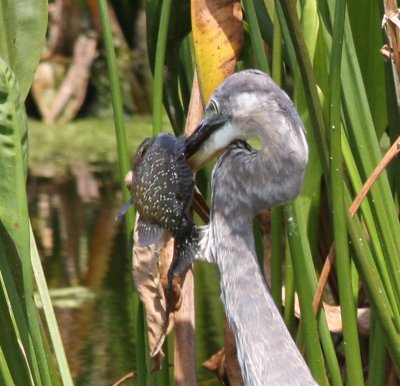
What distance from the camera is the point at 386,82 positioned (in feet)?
5.77

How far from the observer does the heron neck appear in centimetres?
139

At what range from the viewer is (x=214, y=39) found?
1.72 meters

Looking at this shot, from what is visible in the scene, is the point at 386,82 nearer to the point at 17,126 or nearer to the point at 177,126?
the point at 177,126

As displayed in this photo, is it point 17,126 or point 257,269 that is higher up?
point 17,126

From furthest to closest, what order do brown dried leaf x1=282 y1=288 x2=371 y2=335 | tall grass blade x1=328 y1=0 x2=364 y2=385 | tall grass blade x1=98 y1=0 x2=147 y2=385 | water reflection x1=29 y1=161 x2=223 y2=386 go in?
1. water reflection x1=29 y1=161 x2=223 y2=386
2. brown dried leaf x1=282 y1=288 x2=371 y2=335
3. tall grass blade x1=98 y1=0 x2=147 y2=385
4. tall grass blade x1=328 y1=0 x2=364 y2=385

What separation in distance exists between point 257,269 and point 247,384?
15 cm

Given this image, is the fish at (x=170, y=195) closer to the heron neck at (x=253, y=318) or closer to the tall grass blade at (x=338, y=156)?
the heron neck at (x=253, y=318)

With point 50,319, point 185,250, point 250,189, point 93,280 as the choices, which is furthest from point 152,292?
point 93,280

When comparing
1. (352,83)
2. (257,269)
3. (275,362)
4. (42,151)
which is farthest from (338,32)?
(42,151)

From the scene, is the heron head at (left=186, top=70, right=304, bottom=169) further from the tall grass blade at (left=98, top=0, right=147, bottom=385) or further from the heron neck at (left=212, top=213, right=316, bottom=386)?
the tall grass blade at (left=98, top=0, right=147, bottom=385)

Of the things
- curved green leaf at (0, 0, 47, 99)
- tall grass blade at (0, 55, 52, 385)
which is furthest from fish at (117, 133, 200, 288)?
curved green leaf at (0, 0, 47, 99)

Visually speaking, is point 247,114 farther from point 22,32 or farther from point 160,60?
point 22,32

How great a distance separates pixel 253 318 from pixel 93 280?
2.25m

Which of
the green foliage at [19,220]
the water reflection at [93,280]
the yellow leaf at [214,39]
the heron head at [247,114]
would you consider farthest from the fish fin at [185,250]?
the water reflection at [93,280]
